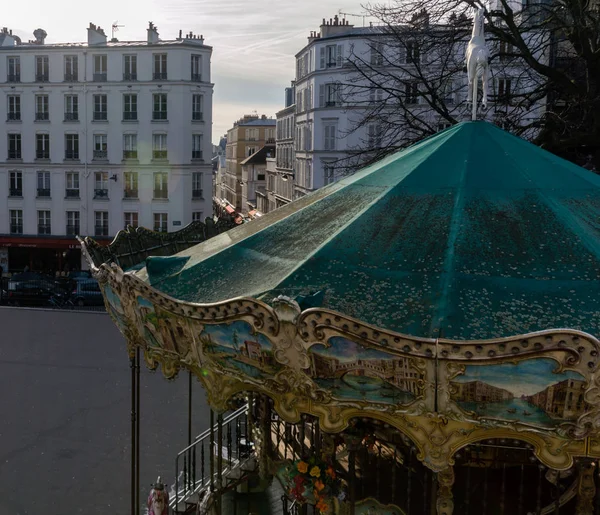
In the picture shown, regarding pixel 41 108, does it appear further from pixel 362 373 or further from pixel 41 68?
pixel 362 373

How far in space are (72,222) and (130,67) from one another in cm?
789

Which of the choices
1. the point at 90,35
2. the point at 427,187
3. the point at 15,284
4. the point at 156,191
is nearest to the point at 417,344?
the point at 427,187

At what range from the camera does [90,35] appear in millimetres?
35188

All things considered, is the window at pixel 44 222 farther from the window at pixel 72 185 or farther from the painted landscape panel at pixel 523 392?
the painted landscape panel at pixel 523 392

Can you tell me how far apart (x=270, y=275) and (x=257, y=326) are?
99 cm

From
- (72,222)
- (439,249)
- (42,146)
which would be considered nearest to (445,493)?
(439,249)

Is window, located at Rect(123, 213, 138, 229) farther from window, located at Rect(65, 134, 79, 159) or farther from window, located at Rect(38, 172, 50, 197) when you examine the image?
window, located at Rect(38, 172, 50, 197)

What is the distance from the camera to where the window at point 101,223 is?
35.2m

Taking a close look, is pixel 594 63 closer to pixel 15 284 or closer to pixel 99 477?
pixel 99 477

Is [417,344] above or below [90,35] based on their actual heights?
below

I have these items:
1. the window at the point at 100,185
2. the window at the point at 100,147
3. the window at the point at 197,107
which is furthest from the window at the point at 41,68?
the window at the point at 197,107

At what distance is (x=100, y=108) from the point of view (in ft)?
115

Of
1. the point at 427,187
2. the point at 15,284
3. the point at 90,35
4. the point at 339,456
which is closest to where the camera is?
the point at 427,187

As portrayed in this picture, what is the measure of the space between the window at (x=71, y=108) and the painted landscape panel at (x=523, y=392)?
3311cm
